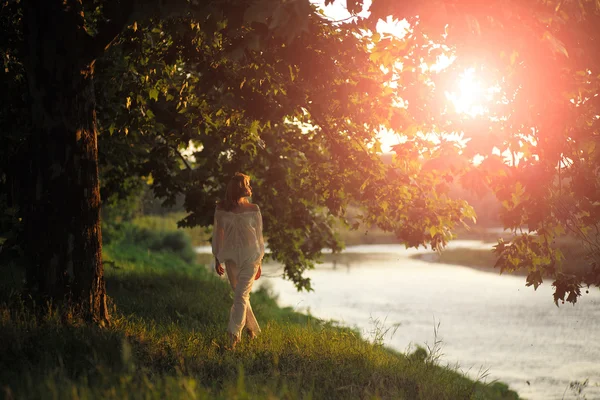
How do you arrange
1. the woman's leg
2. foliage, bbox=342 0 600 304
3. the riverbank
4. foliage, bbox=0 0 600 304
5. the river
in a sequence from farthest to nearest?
the riverbank < the river < the woman's leg < foliage, bbox=0 0 600 304 < foliage, bbox=342 0 600 304

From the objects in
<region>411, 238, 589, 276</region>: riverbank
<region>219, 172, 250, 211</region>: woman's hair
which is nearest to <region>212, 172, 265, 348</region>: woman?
<region>219, 172, 250, 211</region>: woman's hair

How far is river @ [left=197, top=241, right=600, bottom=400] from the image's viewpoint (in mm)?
13805

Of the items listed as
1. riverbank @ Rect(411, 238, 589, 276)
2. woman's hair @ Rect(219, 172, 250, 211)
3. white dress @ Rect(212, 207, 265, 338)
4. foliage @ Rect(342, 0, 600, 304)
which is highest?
foliage @ Rect(342, 0, 600, 304)

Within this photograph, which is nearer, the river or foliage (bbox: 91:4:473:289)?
foliage (bbox: 91:4:473:289)

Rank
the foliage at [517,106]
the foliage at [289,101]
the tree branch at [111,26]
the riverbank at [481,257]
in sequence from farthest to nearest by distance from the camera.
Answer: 1. the riverbank at [481,257]
2. the foliage at [289,101]
3. the tree branch at [111,26]
4. the foliage at [517,106]

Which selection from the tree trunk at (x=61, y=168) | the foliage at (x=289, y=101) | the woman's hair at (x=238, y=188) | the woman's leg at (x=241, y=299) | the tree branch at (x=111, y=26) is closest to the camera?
the tree branch at (x=111, y=26)

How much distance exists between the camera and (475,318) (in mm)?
20000

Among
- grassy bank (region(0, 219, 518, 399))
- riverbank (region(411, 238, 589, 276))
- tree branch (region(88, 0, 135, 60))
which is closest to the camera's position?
grassy bank (region(0, 219, 518, 399))

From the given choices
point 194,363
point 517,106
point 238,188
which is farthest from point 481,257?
point 194,363

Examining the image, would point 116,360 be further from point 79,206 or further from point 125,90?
point 125,90

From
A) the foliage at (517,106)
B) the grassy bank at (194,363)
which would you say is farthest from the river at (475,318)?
the foliage at (517,106)

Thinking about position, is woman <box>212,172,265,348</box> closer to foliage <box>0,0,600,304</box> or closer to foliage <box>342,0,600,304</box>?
foliage <box>0,0,600,304</box>

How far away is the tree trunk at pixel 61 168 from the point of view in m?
7.85

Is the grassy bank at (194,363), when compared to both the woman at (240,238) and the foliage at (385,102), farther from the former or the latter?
the foliage at (385,102)
